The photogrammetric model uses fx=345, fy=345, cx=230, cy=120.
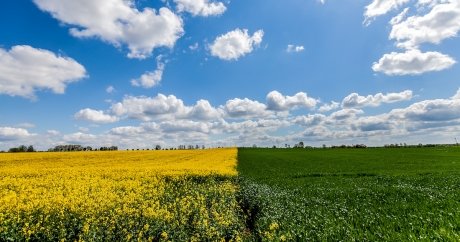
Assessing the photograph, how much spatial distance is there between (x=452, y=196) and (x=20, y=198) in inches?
816

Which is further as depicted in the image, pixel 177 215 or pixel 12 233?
pixel 177 215

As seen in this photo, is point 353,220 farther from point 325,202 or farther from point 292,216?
point 325,202

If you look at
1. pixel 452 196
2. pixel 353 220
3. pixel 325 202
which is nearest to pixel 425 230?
pixel 353 220

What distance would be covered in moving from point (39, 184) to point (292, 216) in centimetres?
1583

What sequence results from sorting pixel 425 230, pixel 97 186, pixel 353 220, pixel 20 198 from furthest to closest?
pixel 97 186 → pixel 20 198 → pixel 353 220 → pixel 425 230

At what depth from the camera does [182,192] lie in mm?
20312

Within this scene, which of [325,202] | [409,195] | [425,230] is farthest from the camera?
[409,195]

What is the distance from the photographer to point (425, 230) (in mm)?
10602

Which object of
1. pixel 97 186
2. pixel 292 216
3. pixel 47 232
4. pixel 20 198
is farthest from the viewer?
pixel 97 186

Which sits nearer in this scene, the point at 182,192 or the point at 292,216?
the point at 292,216

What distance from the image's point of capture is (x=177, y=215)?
552 inches

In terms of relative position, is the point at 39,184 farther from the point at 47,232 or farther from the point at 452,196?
the point at 452,196

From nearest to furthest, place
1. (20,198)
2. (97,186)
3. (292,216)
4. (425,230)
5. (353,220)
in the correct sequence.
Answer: (425,230) → (353,220) → (292,216) → (20,198) → (97,186)

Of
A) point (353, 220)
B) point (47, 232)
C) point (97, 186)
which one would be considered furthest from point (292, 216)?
point (97, 186)
